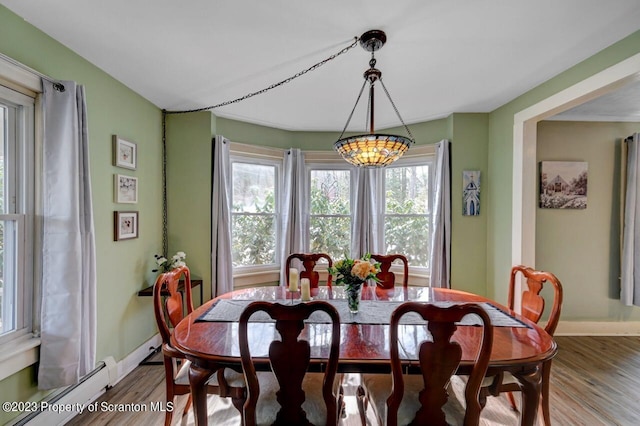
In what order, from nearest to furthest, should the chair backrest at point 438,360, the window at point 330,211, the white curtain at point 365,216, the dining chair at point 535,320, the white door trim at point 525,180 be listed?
the chair backrest at point 438,360, the dining chair at point 535,320, the white door trim at point 525,180, the white curtain at point 365,216, the window at point 330,211

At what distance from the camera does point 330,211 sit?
13.1 feet

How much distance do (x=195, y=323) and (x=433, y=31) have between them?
2.31 metres

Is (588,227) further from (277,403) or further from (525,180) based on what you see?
(277,403)

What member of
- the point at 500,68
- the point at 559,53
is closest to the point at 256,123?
the point at 500,68

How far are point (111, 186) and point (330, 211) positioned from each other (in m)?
2.46

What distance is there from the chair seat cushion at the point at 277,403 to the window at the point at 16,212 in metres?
1.51

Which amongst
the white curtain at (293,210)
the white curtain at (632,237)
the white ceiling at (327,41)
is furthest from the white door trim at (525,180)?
the white curtain at (293,210)

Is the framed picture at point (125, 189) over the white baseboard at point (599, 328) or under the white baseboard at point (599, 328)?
over

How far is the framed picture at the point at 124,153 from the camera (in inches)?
97.4

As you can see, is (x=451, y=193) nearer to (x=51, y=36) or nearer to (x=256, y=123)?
(x=256, y=123)

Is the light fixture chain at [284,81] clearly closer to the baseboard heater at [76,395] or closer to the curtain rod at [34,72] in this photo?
the curtain rod at [34,72]

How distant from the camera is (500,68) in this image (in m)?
2.32

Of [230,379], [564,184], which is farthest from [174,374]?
[564,184]

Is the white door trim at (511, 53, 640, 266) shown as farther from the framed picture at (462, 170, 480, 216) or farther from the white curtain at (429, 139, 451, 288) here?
the white curtain at (429, 139, 451, 288)
